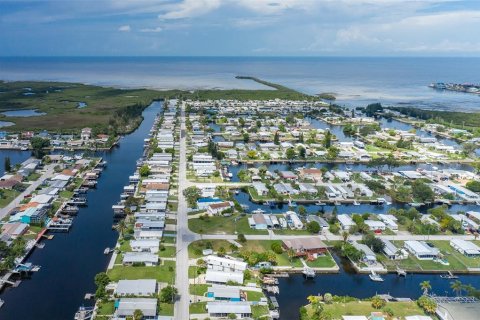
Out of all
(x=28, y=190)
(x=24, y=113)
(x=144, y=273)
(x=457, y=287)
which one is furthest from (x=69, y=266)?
(x=24, y=113)

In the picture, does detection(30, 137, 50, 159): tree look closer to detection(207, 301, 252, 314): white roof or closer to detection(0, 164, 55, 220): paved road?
detection(0, 164, 55, 220): paved road

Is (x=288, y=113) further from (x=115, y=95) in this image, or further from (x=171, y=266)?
(x=171, y=266)

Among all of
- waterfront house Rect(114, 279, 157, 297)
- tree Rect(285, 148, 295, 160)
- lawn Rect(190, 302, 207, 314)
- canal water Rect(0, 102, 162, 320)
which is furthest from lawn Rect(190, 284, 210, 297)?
tree Rect(285, 148, 295, 160)

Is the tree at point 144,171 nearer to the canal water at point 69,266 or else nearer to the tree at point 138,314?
the canal water at point 69,266

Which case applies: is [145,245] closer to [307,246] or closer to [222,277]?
[222,277]

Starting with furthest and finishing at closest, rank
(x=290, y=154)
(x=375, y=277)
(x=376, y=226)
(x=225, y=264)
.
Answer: (x=290, y=154), (x=376, y=226), (x=375, y=277), (x=225, y=264)

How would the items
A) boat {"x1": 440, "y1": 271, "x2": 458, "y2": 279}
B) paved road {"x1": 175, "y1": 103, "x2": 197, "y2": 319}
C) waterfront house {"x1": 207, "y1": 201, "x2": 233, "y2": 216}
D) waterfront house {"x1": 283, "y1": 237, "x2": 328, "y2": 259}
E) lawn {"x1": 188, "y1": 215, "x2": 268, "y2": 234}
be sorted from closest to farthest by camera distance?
1. paved road {"x1": 175, "y1": 103, "x2": 197, "y2": 319}
2. boat {"x1": 440, "y1": 271, "x2": 458, "y2": 279}
3. waterfront house {"x1": 283, "y1": 237, "x2": 328, "y2": 259}
4. lawn {"x1": 188, "y1": 215, "x2": 268, "y2": 234}
5. waterfront house {"x1": 207, "y1": 201, "x2": 233, "y2": 216}

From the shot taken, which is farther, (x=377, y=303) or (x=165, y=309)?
(x=377, y=303)
